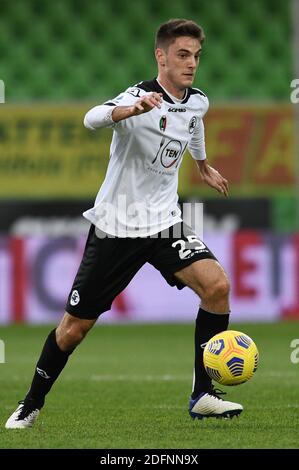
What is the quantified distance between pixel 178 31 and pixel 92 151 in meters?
8.39

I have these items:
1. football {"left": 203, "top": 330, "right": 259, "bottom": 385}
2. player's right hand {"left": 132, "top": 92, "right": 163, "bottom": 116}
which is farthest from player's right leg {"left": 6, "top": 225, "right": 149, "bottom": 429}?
player's right hand {"left": 132, "top": 92, "right": 163, "bottom": 116}

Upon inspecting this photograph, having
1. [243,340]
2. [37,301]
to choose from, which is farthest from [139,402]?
[37,301]

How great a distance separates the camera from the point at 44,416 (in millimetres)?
5672

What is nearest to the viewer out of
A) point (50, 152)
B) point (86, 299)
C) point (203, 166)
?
point (86, 299)

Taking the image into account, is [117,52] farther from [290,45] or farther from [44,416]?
[44,416]

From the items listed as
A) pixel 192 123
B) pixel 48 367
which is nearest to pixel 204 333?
pixel 48 367

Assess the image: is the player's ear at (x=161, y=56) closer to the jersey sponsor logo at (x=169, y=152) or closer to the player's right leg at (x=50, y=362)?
the jersey sponsor logo at (x=169, y=152)

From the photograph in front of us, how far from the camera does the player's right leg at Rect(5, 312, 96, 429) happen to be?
17.1ft

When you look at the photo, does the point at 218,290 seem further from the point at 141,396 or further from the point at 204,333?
the point at 141,396

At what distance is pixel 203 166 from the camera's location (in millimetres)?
5816

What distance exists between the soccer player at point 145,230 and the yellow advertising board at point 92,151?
8.05 m

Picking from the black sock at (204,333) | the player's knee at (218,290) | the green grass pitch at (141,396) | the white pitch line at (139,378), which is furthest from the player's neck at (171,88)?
the white pitch line at (139,378)

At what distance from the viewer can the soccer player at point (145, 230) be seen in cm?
521

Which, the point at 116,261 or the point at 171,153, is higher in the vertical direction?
the point at 171,153
